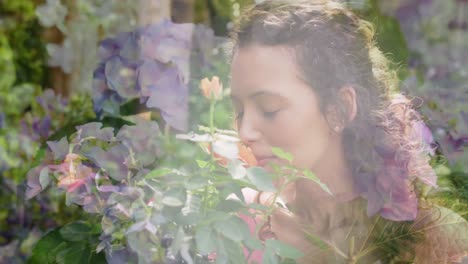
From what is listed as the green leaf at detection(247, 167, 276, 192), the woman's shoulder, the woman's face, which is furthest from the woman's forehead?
the woman's shoulder

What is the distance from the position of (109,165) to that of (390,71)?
323 mm

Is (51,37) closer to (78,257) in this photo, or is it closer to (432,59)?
(432,59)

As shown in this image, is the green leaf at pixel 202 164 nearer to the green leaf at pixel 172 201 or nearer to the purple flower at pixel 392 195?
the green leaf at pixel 172 201

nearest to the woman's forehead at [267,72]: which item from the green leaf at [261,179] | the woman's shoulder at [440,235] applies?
the green leaf at [261,179]

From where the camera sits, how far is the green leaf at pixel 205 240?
2.38ft

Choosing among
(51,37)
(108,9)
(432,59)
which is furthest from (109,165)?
(51,37)

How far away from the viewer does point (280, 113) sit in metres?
0.80

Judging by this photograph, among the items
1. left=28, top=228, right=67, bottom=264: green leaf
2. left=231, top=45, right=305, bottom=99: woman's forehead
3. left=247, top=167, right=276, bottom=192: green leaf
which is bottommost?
left=28, top=228, right=67, bottom=264: green leaf

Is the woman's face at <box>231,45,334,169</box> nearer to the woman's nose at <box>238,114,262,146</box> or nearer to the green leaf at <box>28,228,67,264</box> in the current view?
the woman's nose at <box>238,114,262,146</box>

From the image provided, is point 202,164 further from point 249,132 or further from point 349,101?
point 349,101

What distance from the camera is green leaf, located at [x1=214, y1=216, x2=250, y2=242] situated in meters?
0.73

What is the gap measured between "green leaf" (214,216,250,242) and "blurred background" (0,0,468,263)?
0.18 m

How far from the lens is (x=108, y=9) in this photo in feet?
7.67

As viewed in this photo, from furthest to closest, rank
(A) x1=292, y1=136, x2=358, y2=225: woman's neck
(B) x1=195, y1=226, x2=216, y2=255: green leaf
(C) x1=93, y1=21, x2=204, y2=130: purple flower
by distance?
(C) x1=93, y1=21, x2=204, y2=130: purple flower, (A) x1=292, y1=136, x2=358, y2=225: woman's neck, (B) x1=195, y1=226, x2=216, y2=255: green leaf
